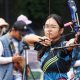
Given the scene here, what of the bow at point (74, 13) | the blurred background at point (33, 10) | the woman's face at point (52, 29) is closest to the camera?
the bow at point (74, 13)

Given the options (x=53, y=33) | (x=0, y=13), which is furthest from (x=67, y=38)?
(x=0, y=13)

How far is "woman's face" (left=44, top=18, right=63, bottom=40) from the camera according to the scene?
263 inches

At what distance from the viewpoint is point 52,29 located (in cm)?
671

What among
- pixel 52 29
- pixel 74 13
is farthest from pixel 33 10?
pixel 74 13

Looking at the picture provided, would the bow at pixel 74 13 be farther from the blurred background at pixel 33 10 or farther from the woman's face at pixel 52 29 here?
the blurred background at pixel 33 10

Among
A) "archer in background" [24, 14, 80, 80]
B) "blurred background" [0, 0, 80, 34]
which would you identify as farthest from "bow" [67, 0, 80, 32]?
"blurred background" [0, 0, 80, 34]

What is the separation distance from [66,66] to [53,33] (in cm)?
37

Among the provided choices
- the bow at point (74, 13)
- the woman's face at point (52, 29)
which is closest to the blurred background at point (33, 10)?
the woman's face at point (52, 29)

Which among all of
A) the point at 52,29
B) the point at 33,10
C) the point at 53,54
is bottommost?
the point at 53,54

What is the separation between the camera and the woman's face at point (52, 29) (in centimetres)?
668

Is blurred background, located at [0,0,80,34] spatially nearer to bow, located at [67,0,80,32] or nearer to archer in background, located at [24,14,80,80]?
archer in background, located at [24,14,80,80]

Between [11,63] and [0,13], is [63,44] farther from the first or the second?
[0,13]

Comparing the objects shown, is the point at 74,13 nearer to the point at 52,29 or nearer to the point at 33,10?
the point at 52,29

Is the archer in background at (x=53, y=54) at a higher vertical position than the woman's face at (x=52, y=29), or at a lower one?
lower
